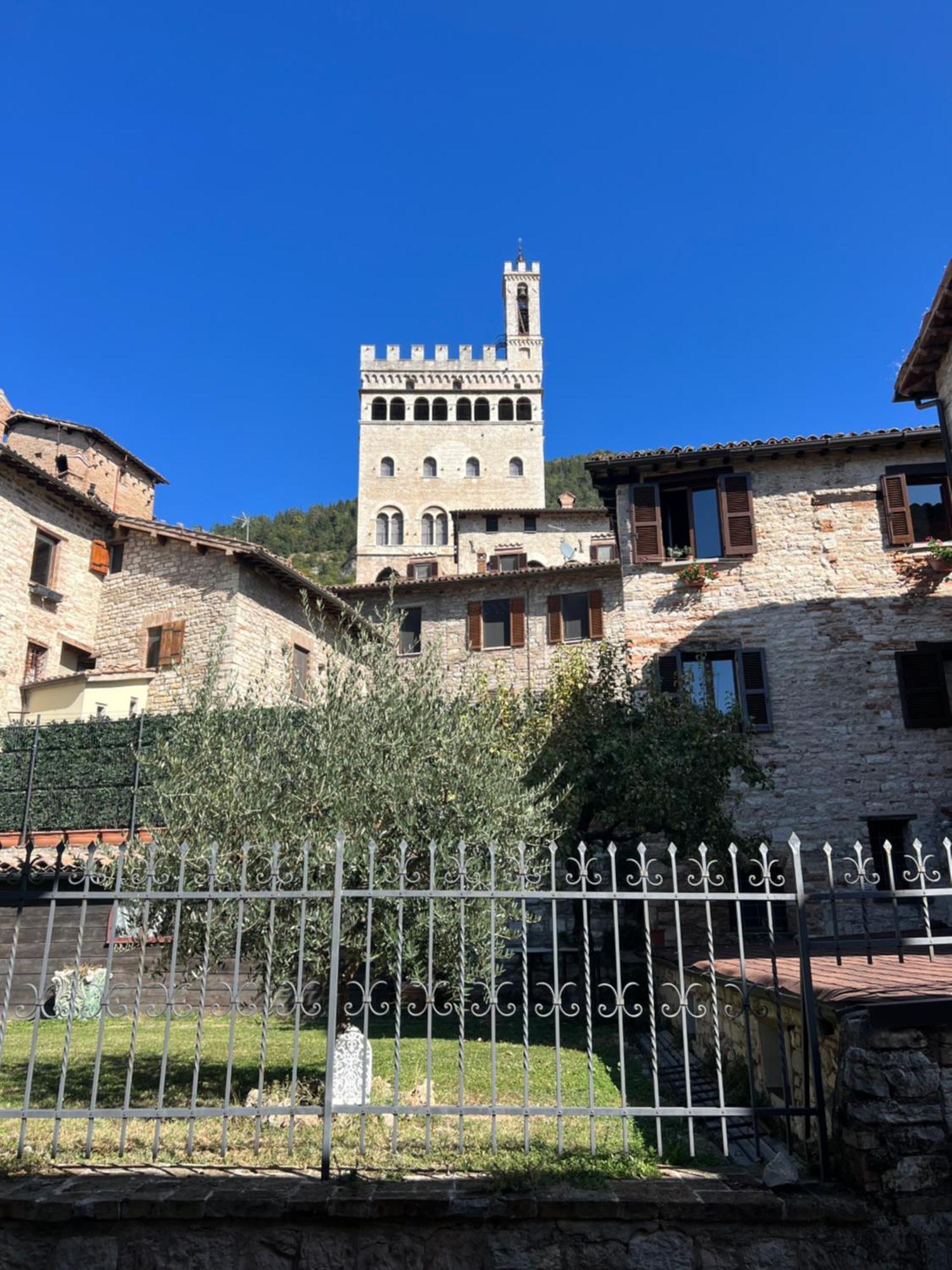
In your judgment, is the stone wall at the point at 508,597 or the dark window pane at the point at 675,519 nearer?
the dark window pane at the point at 675,519

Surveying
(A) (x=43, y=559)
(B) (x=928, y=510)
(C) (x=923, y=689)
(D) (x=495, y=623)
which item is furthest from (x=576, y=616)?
(A) (x=43, y=559)

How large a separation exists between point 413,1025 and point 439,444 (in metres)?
53.0

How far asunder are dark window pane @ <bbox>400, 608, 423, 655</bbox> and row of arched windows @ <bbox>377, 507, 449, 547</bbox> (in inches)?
1172

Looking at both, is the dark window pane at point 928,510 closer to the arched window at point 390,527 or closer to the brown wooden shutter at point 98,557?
the brown wooden shutter at point 98,557

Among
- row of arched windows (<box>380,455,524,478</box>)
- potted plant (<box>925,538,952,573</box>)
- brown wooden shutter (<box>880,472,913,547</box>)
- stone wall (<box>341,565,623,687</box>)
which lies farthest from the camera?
row of arched windows (<box>380,455,524,478</box>)

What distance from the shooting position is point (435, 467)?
202 feet

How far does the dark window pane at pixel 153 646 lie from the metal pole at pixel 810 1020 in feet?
68.7

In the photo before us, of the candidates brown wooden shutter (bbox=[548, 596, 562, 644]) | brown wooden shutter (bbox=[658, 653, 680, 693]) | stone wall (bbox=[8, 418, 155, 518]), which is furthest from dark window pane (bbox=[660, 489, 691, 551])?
stone wall (bbox=[8, 418, 155, 518])

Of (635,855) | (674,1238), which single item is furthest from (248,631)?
(674,1238)

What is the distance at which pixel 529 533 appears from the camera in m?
45.9

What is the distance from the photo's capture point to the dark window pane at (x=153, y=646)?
77.9 feet

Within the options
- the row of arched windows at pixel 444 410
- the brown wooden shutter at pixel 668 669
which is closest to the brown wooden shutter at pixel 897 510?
the brown wooden shutter at pixel 668 669

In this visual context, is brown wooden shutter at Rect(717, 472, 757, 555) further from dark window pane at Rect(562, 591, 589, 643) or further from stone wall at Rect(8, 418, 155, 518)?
stone wall at Rect(8, 418, 155, 518)

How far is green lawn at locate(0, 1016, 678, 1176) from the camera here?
5344 millimetres
